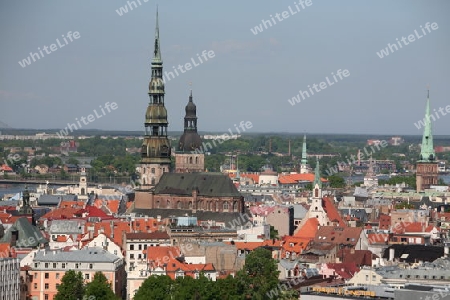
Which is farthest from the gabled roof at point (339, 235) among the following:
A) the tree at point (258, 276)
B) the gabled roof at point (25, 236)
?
the gabled roof at point (25, 236)

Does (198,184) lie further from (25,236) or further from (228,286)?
(228,286)

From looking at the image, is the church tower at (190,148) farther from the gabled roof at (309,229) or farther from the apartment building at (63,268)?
the apartment building at (63,268)

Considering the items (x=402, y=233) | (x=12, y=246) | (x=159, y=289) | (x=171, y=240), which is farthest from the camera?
(x=402, y=233)

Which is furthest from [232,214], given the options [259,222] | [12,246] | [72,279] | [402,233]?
[72,279]

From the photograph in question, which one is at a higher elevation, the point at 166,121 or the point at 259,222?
the point at 166,121

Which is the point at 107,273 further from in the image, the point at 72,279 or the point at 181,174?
the point at 181,174

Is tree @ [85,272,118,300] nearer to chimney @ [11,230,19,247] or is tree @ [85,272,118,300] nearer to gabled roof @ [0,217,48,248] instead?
chimney @ [11,230,19,247]
